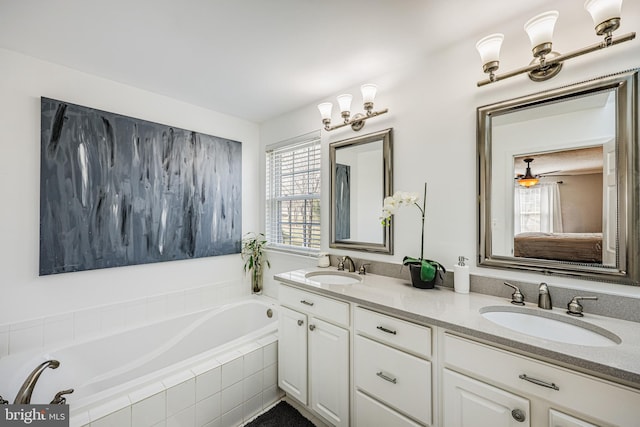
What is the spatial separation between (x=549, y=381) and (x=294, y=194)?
2339mm

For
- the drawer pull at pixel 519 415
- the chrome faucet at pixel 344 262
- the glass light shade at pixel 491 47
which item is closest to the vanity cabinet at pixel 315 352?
the chrome faucet at pixel 344 262

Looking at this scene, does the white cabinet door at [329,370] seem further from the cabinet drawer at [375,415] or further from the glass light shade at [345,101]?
the glass light shade at [345,101]

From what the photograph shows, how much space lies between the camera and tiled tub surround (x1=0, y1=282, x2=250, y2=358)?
5.78 ft

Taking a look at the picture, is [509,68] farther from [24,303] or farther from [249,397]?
[24,303]

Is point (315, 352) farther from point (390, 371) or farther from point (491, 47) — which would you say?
point (491, 47)

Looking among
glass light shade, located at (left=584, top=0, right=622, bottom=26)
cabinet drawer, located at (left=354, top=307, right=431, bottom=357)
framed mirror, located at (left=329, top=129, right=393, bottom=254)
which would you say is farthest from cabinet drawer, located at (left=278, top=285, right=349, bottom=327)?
glass light shade, located at (left=584, top=0, right=622, bottom=26)

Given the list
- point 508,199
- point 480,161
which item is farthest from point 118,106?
point 508,199

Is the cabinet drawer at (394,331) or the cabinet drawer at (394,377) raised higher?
the cabinet drawer at (394,331)

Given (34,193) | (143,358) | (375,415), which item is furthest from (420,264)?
(34,193)

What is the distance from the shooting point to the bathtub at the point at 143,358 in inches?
56.4

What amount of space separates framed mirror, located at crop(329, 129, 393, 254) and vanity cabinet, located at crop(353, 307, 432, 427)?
71 cm

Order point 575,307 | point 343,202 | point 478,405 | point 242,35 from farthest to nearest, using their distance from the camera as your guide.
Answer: point 343,202, point 242,35, point 575,307, point 478,405

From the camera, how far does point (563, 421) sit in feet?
Answer: 2.91

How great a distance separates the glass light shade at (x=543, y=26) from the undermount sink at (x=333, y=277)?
1.68 metres
